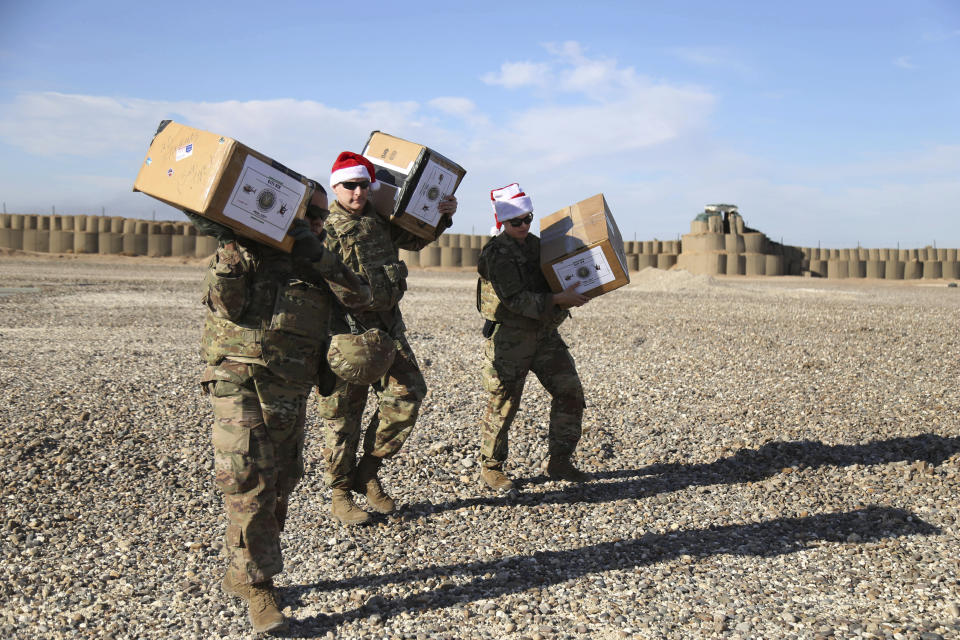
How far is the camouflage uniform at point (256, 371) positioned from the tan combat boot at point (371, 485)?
1263 millimetres

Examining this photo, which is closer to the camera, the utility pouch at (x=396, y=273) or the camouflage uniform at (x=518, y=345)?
the utility pouch at (x=396, y=273)

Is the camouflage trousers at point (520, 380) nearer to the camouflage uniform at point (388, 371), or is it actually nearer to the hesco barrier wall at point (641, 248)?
the camouflage uniform at point (388, 371)

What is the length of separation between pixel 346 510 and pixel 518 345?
1.50 metres

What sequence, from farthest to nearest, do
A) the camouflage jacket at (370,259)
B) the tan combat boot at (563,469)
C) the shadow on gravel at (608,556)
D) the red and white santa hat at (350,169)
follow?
the tan combat boot at (563,469)
the camouflage jacket at (370,259)
the red and white santa hat at (350,169)
the shadow on gravel at (608,556)

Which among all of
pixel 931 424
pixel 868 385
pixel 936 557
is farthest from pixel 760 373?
pixel 936 557

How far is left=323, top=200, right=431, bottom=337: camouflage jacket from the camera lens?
14.6 feet

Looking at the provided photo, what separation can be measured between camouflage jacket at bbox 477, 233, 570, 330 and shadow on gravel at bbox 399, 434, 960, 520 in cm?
115

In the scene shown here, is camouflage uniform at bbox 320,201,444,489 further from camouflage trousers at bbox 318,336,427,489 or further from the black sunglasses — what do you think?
the black sunglasses

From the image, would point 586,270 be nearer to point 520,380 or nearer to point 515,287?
point 515,287

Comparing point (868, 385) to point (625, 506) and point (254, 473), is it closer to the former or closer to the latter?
point (625, 506)

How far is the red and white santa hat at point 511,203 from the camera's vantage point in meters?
5.13

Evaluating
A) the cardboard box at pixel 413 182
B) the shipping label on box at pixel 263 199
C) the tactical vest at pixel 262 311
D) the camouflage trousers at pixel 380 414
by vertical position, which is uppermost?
the cardboard box at pixel 413 182

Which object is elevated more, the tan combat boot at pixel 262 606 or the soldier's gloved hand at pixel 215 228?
the soldier's gloved hand at pixel 215 228

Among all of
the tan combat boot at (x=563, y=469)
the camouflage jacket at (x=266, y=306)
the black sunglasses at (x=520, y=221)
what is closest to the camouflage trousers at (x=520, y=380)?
the tan combat boot at (x=563, y=469)
